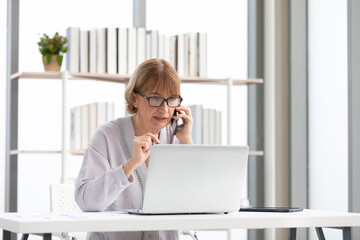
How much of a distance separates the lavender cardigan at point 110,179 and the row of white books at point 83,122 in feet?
5.44

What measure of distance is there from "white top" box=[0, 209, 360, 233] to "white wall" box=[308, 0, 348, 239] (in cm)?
221

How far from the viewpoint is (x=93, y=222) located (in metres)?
1.73

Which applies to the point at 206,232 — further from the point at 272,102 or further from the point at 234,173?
the point at 234,173

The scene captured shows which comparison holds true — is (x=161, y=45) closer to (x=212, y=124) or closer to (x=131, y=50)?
(x=131, y=50)

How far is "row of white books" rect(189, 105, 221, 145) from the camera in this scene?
4.25 metres

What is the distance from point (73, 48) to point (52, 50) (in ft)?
0.44

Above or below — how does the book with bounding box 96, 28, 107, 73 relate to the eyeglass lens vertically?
above

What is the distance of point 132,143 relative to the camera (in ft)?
7.69

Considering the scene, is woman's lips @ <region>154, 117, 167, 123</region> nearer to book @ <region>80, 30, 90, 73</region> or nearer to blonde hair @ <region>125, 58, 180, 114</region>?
blonde hair @ <region>125, 58, 180, 114</region>

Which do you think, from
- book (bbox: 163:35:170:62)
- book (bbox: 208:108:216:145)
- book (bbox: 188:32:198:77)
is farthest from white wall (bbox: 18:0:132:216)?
book (bbox: 208:108:216:145)

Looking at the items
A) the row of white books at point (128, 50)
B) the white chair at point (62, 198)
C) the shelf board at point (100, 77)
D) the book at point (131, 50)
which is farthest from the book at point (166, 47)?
the white chair at point (62, 198)

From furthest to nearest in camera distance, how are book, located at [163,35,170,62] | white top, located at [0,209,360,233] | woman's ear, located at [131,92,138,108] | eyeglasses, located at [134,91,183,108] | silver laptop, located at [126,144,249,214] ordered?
1. book, located at [163,35,170,62]
2. woman's ear, located at [131,92,138,108]
3. eyeglasses, located at [134,91,183,108]
4. silver laptop, located at [126,144,249,214]
5. white top, located at [0,209,360,233]

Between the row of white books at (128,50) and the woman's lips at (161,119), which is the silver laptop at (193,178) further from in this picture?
the row of white books at (128,50)

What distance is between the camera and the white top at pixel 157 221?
1.69 metres
